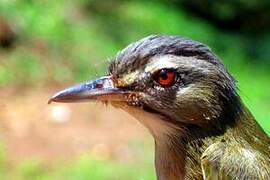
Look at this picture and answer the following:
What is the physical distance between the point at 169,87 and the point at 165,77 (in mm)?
68

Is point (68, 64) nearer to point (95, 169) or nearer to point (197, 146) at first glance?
point (95, 169)

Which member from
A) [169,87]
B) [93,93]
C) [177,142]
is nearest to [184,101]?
[169,87]

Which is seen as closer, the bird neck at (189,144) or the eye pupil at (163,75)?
the eye pupil at (163,75)

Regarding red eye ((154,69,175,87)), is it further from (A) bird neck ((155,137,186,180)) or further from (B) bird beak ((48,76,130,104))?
(A) bird neck ((155,137,186,180))

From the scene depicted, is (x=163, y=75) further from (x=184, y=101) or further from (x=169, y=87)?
(x=184, y=101)

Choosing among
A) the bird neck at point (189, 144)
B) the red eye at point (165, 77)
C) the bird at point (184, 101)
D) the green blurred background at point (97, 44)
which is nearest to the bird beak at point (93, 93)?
the bird at point (184, 101)

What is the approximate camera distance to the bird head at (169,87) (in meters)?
4.71

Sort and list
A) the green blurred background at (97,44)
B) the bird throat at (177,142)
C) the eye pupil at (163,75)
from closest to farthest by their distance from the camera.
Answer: the eye pupil at (163,75)
the bird throat at (177,142)
the green blurred background at (97,44)

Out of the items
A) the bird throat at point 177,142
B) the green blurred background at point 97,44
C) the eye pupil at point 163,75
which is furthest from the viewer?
the green blurred background at point 97,44

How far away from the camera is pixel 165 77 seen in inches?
186

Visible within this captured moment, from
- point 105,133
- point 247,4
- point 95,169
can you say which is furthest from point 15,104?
point 247,4

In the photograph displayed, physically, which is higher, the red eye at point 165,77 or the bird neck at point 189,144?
the red eye at point 165,77

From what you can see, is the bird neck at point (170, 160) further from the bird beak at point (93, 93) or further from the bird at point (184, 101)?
the bird beak at point (93, 93)

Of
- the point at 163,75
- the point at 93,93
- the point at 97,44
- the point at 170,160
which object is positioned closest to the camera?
the point at 163,75
